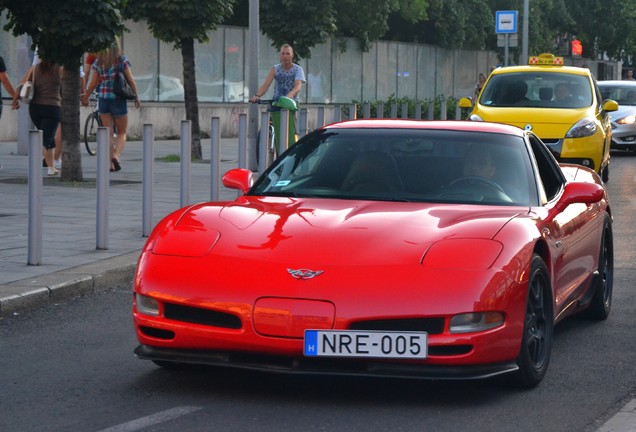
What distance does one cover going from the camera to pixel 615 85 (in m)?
30.5

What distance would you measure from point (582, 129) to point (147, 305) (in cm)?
1307

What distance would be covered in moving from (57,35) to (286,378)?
1033 centimetres

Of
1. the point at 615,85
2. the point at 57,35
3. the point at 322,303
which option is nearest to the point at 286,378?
the point at 322,303

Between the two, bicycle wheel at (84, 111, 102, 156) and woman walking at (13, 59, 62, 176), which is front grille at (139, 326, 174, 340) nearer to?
woman walking at (13, 59, 62, 176)

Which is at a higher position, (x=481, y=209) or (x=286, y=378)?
(x=481, y=209)

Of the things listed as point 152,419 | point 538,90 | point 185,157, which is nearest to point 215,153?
point 185,157

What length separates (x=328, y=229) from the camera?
6367mm

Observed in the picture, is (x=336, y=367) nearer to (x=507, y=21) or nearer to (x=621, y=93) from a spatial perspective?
(x=621, y=93)

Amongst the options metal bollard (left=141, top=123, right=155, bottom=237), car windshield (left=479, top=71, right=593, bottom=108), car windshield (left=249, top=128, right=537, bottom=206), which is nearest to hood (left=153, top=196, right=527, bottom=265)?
car windshield (left=249, top=128, right=537, bottom=206)

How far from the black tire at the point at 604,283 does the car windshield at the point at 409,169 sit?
117 centimetres

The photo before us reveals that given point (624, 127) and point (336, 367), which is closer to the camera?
point (336, 367)

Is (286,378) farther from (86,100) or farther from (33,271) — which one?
(86,100)

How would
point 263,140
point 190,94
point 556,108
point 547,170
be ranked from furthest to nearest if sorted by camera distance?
1. point 190,94
2. point 556,108
3. point 263,140
4. point 547,170

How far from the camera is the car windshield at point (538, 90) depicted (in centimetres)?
1938
